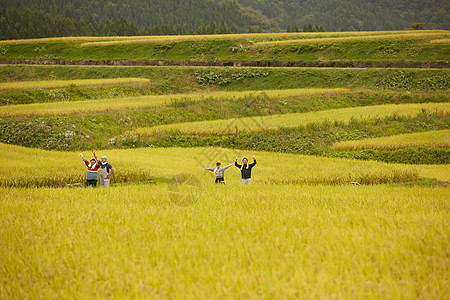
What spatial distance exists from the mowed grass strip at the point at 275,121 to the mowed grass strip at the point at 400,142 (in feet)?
13.8

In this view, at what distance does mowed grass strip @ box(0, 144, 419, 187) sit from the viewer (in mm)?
16250

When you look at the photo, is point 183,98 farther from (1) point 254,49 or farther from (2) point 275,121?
(1) point 254,49

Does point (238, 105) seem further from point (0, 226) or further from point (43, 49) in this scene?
point (43, 49)

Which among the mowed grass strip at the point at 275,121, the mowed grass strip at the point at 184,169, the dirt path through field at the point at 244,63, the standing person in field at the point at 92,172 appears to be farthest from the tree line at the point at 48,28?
the standing person in field at the point at 92,172

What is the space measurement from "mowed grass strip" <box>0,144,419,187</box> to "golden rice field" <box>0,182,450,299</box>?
22.3ft

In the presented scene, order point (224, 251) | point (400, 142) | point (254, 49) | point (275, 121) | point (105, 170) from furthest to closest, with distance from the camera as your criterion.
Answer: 1. point (254, 49)
2. point (275, 121)
3. point (400, 142)
4. point (105, 170)
5. point (224, 251)

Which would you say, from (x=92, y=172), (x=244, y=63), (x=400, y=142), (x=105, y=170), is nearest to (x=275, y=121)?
(x=400, y=142)

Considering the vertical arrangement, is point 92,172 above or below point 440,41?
below

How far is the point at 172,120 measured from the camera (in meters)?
32.2

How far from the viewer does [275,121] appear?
3041 centimetres

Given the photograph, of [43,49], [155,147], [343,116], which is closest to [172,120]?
[155,147]

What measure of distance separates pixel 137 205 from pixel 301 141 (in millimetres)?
18412

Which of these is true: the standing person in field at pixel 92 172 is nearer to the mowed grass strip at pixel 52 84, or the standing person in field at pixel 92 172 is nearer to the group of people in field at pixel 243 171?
the group of people in field at pixel 243 171

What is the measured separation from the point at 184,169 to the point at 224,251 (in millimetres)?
13631
